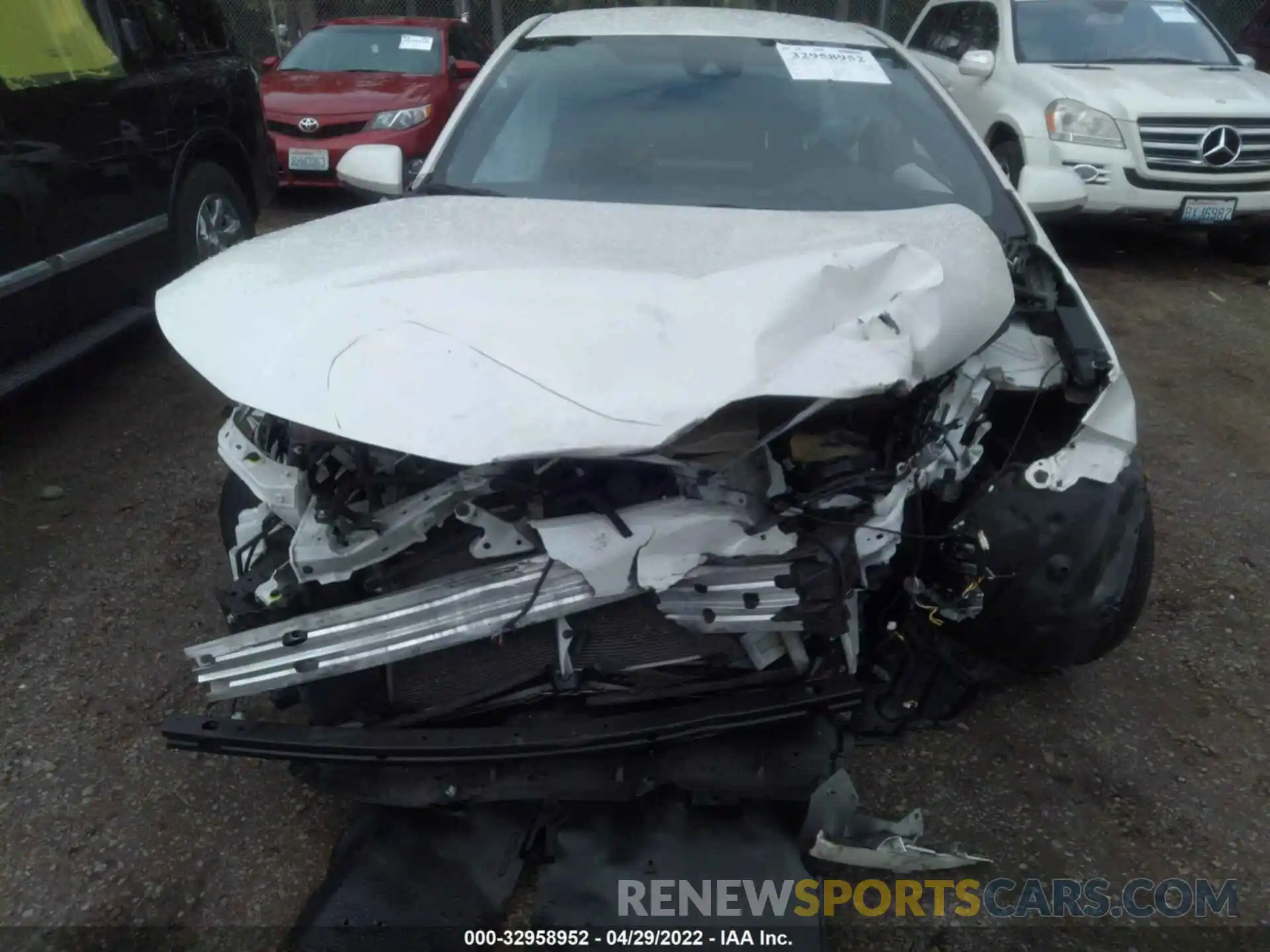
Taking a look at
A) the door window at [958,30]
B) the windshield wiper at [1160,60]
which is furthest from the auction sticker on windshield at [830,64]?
the windshield wiper at [1160,60]

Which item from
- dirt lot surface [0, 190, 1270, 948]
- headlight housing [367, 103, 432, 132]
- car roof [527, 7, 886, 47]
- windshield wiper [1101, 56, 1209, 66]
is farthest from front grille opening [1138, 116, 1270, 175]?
headlight housing [367, 103, 432, 132]

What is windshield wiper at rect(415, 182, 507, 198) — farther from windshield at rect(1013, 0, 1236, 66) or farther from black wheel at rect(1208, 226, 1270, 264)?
black wheel at rect(1208, 226, 1270, 264)

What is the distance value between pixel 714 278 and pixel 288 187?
6628 millimetres

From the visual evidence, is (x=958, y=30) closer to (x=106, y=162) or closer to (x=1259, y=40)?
(x=1259, y=40)

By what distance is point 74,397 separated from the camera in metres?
4.55

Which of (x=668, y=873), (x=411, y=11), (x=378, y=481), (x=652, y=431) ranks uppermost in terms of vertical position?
(x=652, y=431)

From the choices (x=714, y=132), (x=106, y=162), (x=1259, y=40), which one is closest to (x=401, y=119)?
(x=106, y=162)

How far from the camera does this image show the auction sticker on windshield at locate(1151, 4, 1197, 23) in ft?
22.6

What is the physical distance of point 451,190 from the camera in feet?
9.55

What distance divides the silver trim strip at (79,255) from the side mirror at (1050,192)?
3609 millimetres

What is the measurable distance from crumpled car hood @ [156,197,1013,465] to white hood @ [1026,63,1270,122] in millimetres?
4625

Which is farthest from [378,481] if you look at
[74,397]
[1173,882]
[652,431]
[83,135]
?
[74,397]

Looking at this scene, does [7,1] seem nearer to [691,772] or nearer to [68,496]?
[68,496]

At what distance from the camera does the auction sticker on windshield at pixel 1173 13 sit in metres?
6.89
